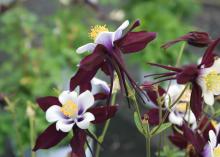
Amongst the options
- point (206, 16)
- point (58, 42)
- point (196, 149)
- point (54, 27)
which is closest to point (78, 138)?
point (196, 149)

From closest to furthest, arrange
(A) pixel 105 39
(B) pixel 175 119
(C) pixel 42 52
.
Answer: (A) pixel 105 39
(B) pixel 175 119
(C) pixel 42 52

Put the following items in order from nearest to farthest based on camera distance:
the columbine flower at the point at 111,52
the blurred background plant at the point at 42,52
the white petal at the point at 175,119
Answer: the columbine flower at the point at 111,52 < the white petal at the point at 175,119 < the blurred background plant at the point at 42,52

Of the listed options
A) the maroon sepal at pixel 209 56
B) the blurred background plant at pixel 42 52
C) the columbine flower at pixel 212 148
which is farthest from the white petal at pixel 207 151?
the blurred background plant at pixel 42 52

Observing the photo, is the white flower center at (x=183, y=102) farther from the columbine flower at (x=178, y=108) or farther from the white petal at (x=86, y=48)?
the white petal at (x=86, y=48)

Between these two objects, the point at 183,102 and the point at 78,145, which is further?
the point at 183,102

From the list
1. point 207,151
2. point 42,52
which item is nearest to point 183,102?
point 207,151

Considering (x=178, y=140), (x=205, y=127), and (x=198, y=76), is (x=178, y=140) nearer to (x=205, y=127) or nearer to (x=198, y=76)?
(x=205, y=127)

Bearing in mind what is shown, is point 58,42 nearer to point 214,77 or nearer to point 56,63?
point 56,63

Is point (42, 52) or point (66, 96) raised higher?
point (42, 52)
